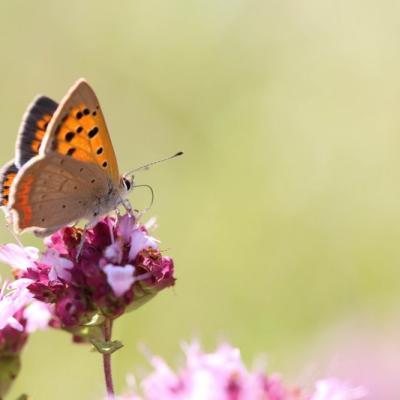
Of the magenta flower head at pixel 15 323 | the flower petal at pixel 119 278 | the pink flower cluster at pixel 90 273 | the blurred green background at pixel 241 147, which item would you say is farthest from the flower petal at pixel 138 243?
the blurred green background at pixel 241 147

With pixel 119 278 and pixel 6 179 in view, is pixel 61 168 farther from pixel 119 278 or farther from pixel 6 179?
pixel 119 278

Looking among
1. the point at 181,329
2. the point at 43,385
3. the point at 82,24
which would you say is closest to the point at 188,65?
the point at 82,24

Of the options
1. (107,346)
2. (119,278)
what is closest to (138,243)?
(119,278)

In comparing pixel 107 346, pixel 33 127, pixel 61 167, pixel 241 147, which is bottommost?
pixel 107 346

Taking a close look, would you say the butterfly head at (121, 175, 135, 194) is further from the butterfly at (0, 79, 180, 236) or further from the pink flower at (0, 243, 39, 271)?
the pink flower at (0, 243, 39, 271)

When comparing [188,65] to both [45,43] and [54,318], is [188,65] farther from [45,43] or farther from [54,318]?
[54,318]

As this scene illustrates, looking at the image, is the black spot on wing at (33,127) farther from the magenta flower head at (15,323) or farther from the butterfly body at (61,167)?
the magenta flower head at (15,323)
